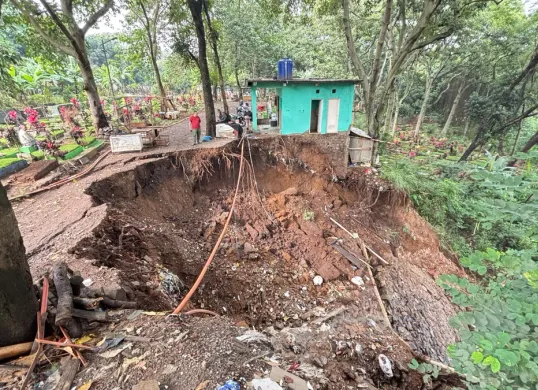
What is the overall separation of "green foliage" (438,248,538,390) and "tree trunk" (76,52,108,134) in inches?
512

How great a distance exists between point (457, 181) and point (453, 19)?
6.09 metres

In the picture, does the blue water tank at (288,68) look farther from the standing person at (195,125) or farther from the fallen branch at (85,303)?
the fallen branch at (85,303)

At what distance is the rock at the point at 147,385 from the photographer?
2.19 metres

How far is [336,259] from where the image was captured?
26.1 feet

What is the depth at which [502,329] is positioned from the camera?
6.76ft

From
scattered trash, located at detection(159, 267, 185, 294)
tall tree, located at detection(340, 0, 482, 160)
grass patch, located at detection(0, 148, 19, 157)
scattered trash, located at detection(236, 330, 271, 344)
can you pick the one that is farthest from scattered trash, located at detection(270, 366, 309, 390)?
grass patch, located at detection(0, 148, 19, 157)

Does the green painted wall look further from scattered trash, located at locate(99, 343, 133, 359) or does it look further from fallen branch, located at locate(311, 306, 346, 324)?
scattered trash, located at locate(99, 343, 133, 359)

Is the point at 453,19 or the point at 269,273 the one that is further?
the point at 453,19

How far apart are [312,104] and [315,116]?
509mm

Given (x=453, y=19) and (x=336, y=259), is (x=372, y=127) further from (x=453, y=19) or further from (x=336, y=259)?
(x=336, y=259)

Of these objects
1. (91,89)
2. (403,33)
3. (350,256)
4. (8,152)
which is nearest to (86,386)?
(350,256)

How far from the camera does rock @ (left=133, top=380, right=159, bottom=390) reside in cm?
219

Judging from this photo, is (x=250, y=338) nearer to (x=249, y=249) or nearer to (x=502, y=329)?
(x=502, y=329)

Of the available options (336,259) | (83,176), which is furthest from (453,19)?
(83,176)
